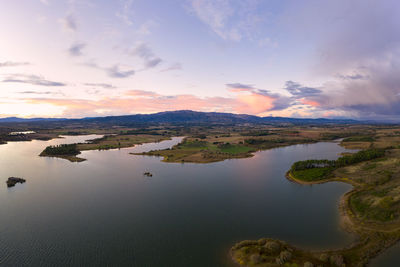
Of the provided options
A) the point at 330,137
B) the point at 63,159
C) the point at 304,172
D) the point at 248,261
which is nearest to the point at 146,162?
the point at 63,159

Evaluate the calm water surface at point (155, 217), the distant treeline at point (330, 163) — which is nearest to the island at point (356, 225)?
the calm water surface at point (155, 217)

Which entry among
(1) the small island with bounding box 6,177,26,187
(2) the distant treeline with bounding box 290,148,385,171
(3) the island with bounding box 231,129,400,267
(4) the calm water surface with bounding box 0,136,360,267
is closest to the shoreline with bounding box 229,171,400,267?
(3) the island with bounding box 231,129,400,267

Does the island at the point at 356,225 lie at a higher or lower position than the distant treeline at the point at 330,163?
lower

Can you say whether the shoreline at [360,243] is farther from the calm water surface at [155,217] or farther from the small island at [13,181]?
the small island at [13,181]

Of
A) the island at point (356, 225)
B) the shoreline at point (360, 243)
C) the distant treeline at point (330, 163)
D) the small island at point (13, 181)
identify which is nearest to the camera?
the island at point (356, 225)

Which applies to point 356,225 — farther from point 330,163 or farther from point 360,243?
point 330,163
